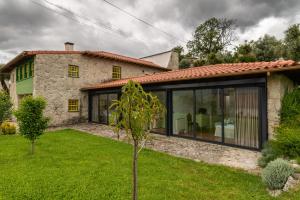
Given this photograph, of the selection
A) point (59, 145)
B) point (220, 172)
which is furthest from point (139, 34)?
point (220, 172)

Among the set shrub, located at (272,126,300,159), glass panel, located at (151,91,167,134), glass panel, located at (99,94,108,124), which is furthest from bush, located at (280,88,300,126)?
glass panel, located at (99,94,108,124)

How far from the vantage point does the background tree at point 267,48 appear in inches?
965

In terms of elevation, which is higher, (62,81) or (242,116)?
(62,81)

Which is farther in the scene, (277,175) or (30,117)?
(30,117)

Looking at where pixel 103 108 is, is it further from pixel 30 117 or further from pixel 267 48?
pixel 267 48

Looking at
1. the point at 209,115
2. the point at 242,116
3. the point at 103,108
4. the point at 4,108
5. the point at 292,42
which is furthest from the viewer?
the point at 292,42

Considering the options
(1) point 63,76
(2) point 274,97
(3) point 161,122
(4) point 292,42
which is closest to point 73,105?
(1) point 63,76

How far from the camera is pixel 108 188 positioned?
184 inches

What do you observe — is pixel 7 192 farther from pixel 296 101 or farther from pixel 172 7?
pixel 172 7

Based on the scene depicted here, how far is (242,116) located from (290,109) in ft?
5.05

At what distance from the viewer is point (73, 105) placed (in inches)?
663

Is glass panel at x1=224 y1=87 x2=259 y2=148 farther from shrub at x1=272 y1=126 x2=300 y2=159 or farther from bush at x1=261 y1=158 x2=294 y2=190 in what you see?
bush at x1=261 y1=158 x2=294 y2=190

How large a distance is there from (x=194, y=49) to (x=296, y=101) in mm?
34302

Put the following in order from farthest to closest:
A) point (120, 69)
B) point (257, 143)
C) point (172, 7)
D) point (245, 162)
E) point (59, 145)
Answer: point (120, 69), point (172, 7), point (59, 145), point (257, 143), point (245, 162)
